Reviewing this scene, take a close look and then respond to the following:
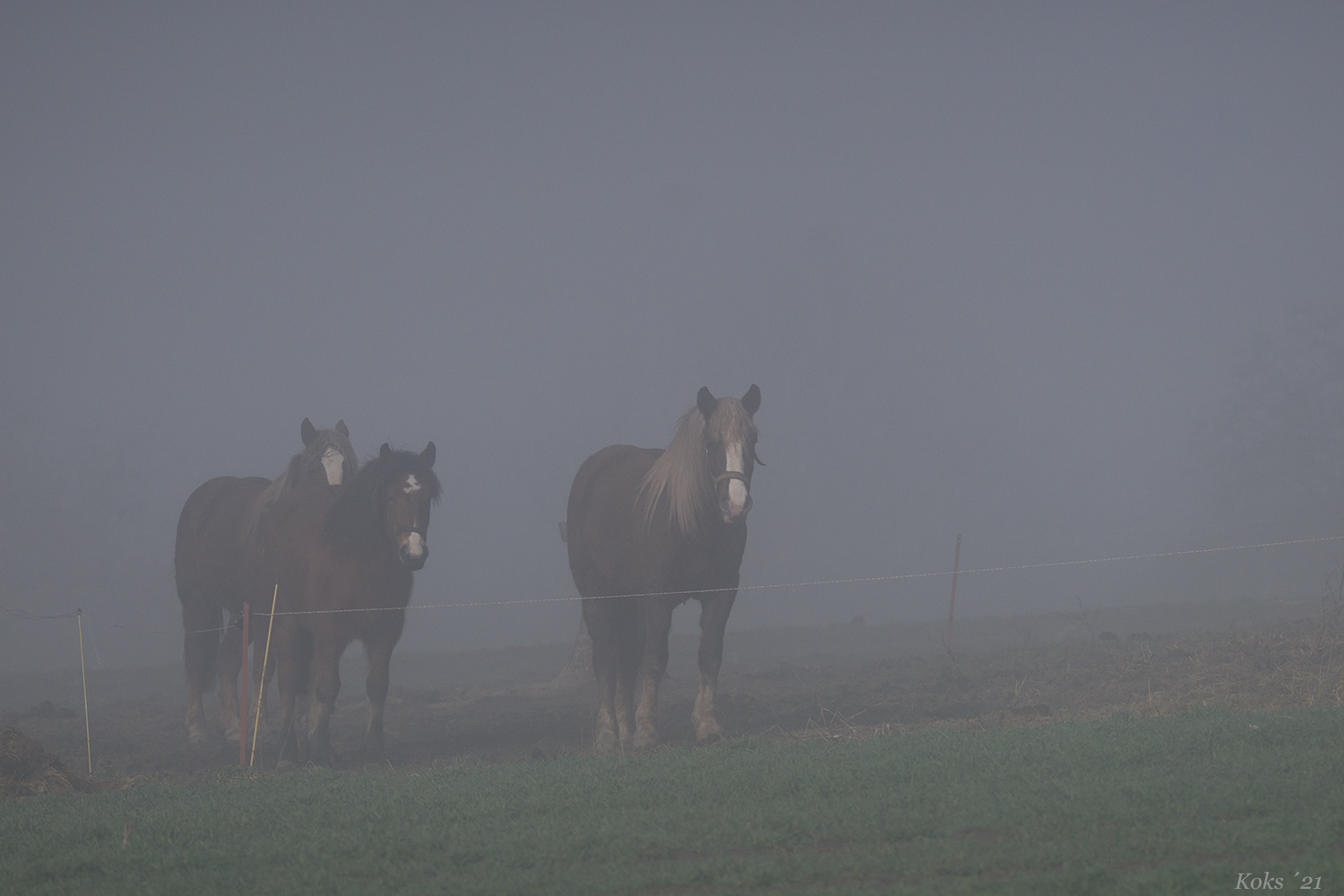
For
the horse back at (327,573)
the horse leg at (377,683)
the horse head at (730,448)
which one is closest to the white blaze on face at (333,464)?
the horse back at (327,573)

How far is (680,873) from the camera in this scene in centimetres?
382

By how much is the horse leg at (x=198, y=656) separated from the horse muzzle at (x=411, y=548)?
370 centimetres

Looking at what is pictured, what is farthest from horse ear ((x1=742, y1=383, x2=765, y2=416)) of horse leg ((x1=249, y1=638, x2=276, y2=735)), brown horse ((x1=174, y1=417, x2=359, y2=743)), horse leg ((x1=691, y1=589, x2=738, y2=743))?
horse leg ((x1=249, y1=638, x2=276, y2=735))

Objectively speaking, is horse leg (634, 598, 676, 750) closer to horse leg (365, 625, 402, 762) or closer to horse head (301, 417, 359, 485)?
horse leg (365, 625, 402, 762)

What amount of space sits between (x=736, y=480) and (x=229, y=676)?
6877 mm

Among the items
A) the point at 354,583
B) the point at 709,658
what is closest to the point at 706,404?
the point at 709,658

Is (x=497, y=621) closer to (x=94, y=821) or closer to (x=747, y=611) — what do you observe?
(x=747, y=611)

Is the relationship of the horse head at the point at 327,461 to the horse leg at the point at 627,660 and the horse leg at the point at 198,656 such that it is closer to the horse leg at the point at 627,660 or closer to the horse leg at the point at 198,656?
the horse leg at the point at 198,656

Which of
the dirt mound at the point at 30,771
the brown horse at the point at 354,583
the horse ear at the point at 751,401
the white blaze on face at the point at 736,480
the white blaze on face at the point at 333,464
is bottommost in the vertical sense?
the dirt mound at the point at 30,771

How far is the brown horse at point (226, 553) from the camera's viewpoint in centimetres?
986

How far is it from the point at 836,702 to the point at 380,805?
18.3ft

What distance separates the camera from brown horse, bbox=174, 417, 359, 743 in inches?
388

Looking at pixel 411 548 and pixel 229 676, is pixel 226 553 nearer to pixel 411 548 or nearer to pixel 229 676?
pixel 229 676

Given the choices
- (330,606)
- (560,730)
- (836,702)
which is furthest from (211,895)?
(836,702)
